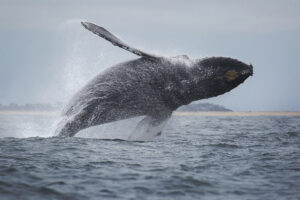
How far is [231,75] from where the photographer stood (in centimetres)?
1080

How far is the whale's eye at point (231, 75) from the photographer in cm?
1075

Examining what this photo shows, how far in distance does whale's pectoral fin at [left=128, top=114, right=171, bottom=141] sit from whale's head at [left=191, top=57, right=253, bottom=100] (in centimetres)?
120

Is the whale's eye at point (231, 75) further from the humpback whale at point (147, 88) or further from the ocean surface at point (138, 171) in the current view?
the ocean surface at point (138, 171)

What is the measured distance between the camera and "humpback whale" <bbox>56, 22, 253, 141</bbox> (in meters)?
11.0

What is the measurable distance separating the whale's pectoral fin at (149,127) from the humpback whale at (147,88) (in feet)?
0.62

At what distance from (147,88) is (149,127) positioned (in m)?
1.23

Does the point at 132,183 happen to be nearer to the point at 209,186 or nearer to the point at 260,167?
the point at 209,186

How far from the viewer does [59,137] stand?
11062 mm

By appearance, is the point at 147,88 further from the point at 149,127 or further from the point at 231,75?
the point at 231,75

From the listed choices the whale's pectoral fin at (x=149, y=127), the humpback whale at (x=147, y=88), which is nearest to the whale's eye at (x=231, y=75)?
the humpback whale at (x=147, y=88)

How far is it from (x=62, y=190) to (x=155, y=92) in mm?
5287

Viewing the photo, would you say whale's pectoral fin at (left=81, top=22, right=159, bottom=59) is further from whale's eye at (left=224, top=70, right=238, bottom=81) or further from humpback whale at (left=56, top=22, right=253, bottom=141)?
whale's eye at (left=224, top=70, right=238, bottom=81)

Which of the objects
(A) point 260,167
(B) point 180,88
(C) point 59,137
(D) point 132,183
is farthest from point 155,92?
(D) point 132,183

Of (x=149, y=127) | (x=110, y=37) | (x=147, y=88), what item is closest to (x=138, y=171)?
(x=147, y=88)
